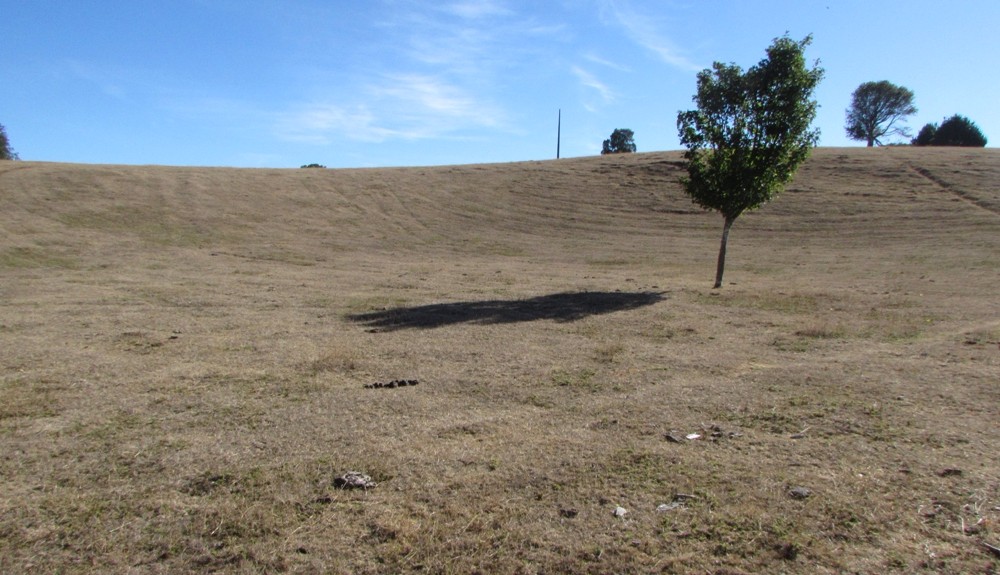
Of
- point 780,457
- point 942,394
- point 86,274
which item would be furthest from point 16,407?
point 86,274

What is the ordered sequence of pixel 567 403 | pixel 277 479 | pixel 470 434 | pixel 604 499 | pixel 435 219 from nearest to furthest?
pixel 604 499 < pixel 277 479 < pixel 470 434 < pixel 567 403 < pixel 435 219

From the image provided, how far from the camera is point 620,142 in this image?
93312mm

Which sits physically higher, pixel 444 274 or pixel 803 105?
pixel 803 105

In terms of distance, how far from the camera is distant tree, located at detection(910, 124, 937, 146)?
78938 millimetres

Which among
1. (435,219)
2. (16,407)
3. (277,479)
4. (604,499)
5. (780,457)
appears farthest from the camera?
(435,219)

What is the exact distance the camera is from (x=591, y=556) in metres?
3.94

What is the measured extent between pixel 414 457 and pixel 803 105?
16150 mm

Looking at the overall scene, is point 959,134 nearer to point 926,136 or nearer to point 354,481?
point 926,136

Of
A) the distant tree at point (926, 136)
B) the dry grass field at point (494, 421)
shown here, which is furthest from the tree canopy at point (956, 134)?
the dry grass field at point (494, 421)

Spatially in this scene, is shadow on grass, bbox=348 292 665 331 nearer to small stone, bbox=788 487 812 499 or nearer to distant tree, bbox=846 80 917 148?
small stone, bbox=788 487 812 499

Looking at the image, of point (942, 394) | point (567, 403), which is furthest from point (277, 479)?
point (942, 394)

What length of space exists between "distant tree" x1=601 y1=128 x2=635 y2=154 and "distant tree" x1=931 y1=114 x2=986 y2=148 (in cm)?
3700

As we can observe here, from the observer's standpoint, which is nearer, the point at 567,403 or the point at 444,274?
the point at 567,403

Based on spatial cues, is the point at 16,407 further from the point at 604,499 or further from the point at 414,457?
the point at 604,499
